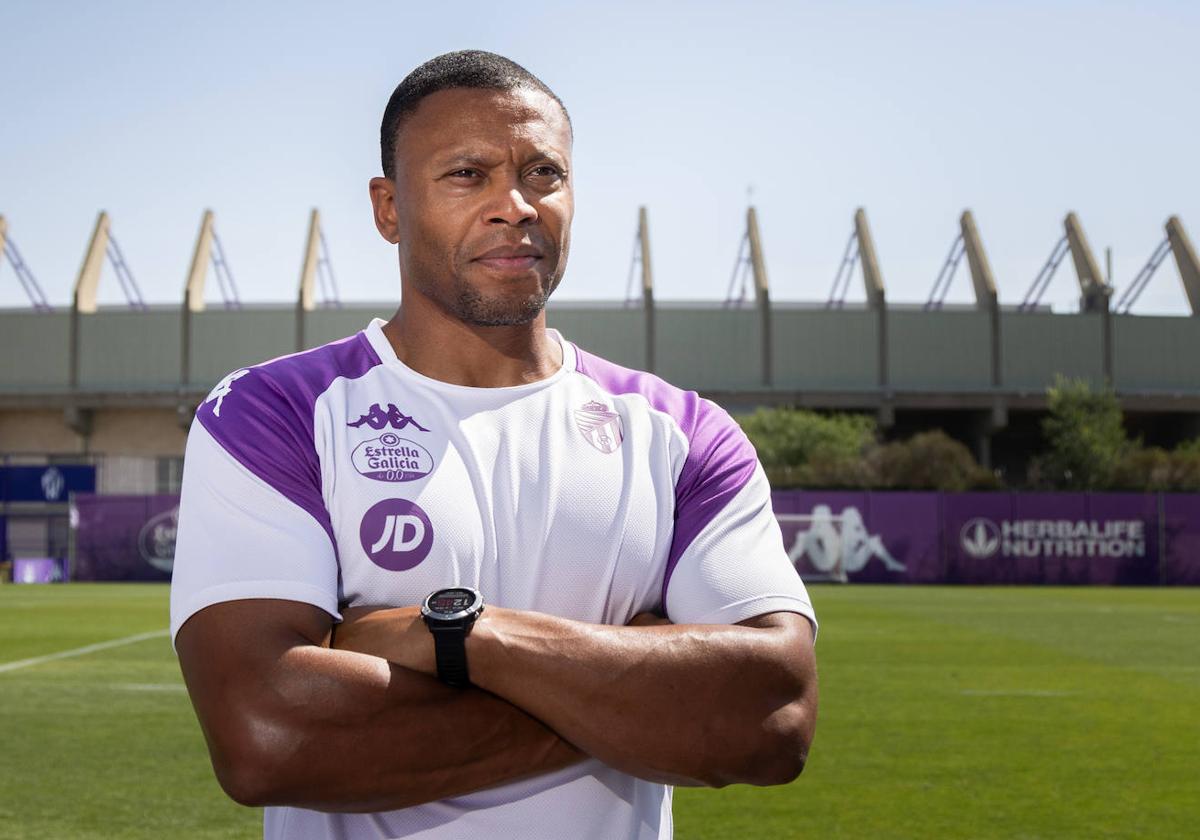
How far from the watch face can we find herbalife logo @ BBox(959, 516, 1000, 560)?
33.0m

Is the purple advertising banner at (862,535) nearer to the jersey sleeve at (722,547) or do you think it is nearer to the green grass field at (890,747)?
the green grass field at (890,747)

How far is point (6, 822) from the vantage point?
6.97 metres

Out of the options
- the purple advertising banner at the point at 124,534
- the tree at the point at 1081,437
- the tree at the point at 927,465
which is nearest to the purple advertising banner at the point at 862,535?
the tree at the point at 927,465

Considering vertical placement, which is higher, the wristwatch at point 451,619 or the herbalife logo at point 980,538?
the wristwatch at point 451,619

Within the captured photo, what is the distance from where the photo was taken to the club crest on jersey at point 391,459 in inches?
96.2

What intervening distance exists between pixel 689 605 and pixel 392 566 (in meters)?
0.54

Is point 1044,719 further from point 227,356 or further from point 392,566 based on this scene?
point 227,356

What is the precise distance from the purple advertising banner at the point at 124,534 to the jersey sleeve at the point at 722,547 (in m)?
33.7

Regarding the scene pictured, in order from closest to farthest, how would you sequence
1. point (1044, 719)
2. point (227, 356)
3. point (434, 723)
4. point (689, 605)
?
point (434, 723), point (689, 605), point (1044, 719), point (227, 356)

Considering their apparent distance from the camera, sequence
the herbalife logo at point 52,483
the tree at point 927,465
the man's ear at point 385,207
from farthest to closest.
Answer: the tree at point 927,465 < the herbalife logo at point 52,483 < the man's ear at point 385,207

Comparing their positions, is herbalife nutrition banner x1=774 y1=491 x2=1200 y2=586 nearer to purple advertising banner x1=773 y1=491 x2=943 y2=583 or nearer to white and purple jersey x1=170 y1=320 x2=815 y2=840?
purple advertising banner x1=773 y1=491 x2=943 y2=583

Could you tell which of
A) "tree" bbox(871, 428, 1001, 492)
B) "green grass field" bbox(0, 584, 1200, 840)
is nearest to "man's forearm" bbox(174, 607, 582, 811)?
"green grass field" bbox(0, 584, 1200, 840)

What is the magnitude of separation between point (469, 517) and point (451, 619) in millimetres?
219

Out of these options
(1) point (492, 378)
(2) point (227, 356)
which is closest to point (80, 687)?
(1) point (492, 378)
